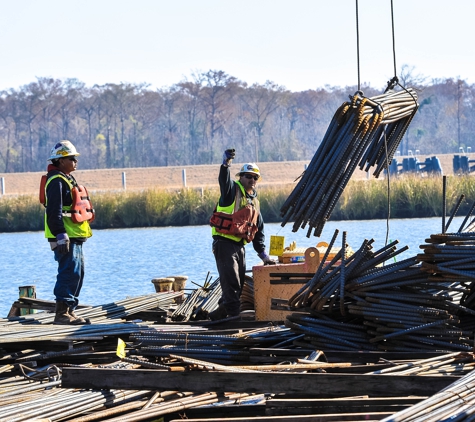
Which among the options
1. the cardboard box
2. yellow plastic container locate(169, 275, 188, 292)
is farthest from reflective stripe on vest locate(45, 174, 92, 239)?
yellow plastic container locate(169, 275, 188, 292)

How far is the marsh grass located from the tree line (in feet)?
121

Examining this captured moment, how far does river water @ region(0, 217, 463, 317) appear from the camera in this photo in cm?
2058

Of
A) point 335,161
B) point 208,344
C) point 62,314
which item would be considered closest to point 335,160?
point 335,161

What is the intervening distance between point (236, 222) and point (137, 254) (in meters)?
16.6

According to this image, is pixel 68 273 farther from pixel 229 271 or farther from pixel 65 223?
pixel 229 271

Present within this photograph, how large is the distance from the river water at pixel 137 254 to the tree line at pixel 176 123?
39.3m

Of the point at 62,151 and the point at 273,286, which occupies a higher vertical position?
the point at 62,151

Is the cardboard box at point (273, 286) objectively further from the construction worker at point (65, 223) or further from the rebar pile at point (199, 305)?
the construction worker at point (65, 223)

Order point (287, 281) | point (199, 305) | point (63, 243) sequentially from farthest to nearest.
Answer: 1. point (199, 305)
2. point (287, 281)
3. point (63, 243)

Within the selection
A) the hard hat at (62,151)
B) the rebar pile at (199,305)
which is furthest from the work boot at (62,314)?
the hard hat at (62,151)

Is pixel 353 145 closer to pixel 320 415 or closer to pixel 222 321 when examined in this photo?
pixel 222 321

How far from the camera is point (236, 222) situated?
1019 centimetres

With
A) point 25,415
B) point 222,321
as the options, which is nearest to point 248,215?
point 222,321

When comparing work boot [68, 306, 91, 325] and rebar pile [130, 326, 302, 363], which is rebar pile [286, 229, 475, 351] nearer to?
rebar pile [130, 326, 302, 363]
